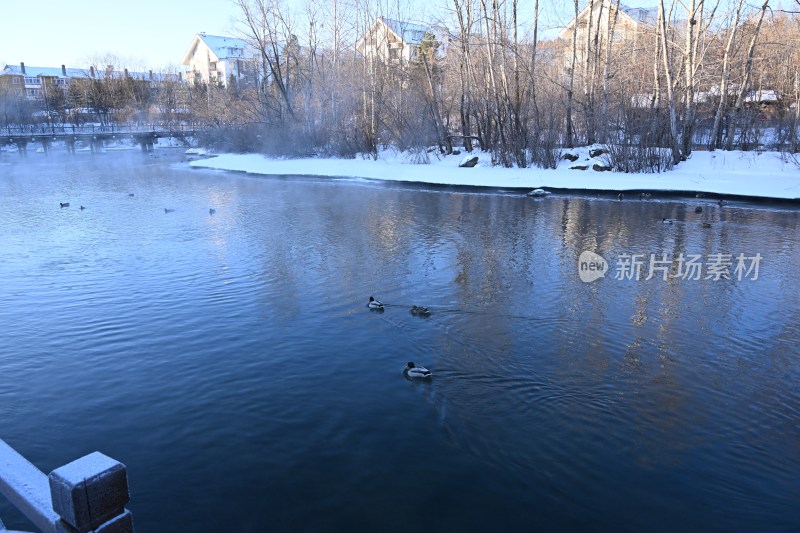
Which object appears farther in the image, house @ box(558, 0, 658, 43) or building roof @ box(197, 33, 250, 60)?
building roof @ box(197, 33, 250, 60)

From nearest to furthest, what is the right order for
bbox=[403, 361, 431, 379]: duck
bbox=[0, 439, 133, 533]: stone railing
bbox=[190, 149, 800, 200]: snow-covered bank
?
bbox=[0, 439, 133, 533]: stone railing
bbox=[403, 361, 431, 379]: duck
bbox=[190, 149, 800, 200]: snow-covered bank

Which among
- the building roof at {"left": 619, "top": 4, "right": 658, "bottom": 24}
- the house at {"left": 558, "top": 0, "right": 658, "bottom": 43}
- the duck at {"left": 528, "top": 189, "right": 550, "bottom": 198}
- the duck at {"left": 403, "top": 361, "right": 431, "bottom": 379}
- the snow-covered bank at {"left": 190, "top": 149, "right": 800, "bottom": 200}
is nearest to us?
the duck at {"left": 403, "top": 361, "right": 431, "bottom": 379}

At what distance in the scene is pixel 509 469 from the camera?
20.0ft

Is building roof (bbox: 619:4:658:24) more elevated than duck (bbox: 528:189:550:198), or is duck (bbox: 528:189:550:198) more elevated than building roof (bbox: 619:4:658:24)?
building roof (bbox: 619:4:658:24)

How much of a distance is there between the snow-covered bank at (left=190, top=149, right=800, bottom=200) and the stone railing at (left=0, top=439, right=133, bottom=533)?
23.9m

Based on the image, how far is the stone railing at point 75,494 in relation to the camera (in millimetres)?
2762

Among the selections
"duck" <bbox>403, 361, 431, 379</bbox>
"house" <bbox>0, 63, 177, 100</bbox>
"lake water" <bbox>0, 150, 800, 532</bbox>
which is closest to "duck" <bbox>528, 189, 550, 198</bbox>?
"lake water" <bbox>0, 150, 800, 532</bbox>

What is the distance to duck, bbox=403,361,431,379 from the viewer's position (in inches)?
308

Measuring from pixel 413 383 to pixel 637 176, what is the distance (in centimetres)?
2099

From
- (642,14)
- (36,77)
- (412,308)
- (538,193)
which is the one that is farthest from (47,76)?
(412,308)

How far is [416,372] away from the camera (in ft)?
25.8

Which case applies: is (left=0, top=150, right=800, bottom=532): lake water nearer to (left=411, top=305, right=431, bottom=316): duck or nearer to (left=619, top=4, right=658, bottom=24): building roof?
(left=411, top=305, right=431, bottom=316): duck

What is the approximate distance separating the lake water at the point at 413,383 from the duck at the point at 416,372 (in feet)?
0.42

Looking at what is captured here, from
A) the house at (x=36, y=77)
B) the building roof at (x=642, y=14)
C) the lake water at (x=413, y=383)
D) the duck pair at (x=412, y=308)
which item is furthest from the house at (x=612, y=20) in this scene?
the house at (x=36, y=77)
